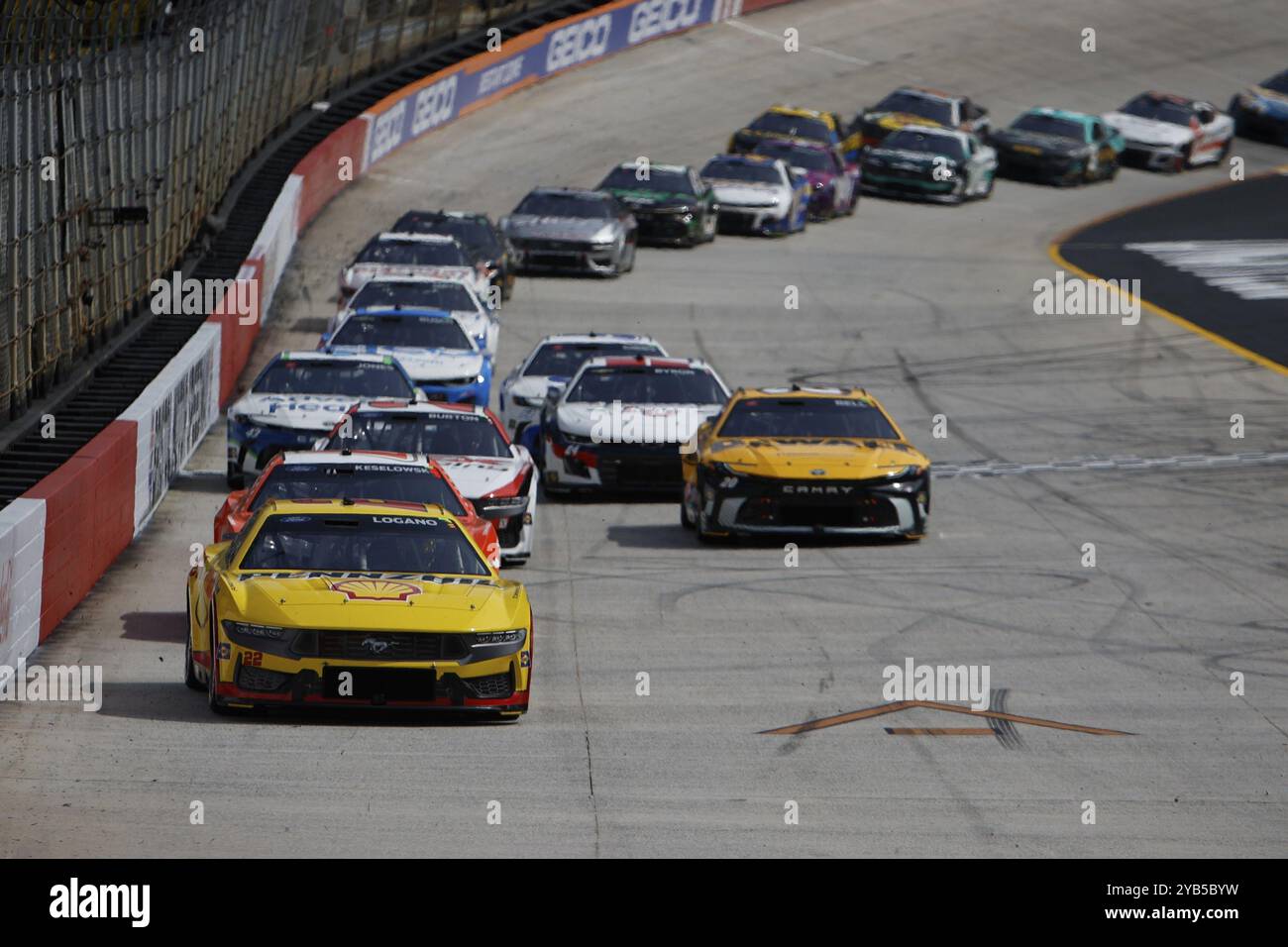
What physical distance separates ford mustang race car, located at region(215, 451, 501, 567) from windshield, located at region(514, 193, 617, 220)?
58.8ft

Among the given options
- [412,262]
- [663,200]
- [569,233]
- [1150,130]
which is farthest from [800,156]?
[412,262]

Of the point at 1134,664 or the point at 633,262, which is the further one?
the point at 633,262

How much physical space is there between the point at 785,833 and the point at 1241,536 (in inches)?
379

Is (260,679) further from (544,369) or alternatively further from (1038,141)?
(1038,141)

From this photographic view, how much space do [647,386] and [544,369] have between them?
2.07 m

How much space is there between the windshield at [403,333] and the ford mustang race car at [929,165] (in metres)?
18.6

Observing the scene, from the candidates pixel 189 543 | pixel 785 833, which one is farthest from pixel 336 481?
A: pixel 785 833

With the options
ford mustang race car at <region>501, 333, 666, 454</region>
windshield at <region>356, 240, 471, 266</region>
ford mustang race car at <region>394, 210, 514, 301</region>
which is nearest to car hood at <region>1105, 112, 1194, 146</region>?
ford mustang race car at <region>394, 210, 514, 301</region>

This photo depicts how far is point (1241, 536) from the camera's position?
58.0ft

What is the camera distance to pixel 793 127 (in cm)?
4003

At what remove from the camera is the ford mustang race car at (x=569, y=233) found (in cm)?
3153

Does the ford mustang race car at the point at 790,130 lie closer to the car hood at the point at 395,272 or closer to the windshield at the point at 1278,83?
the car hood at the point at 395,272

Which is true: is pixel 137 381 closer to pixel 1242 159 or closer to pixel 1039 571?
pixel 1039 571
